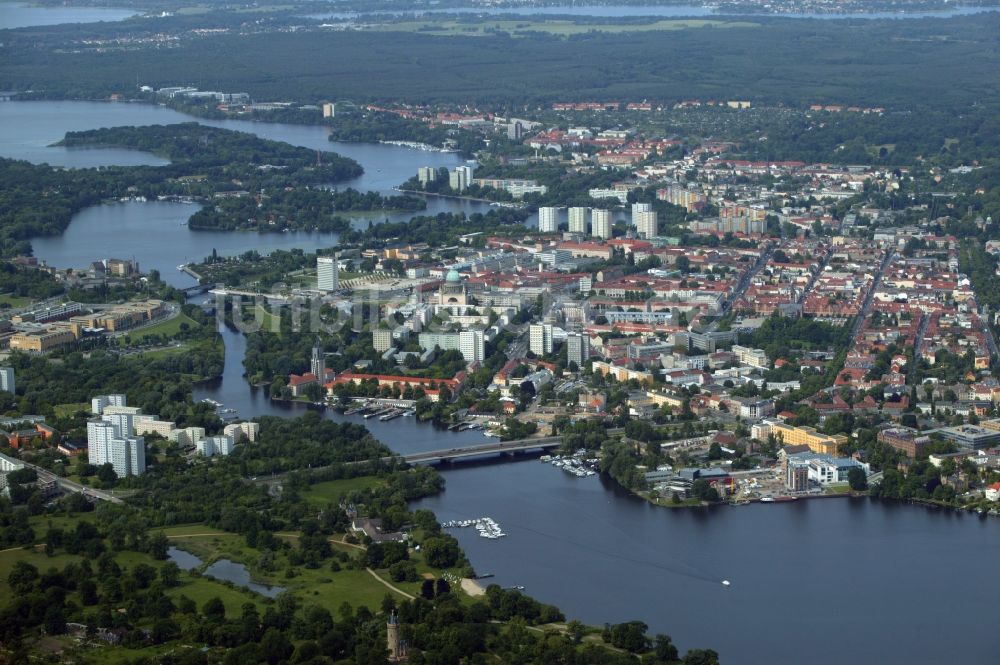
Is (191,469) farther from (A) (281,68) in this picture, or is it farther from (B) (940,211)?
(A) (281,68)

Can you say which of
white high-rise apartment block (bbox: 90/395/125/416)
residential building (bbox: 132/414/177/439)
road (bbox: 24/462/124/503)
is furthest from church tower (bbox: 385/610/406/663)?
white high-rise apartment block (bbox: 90/395/125/416)

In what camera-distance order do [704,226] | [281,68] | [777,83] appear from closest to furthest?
[704,226] < [777,83] < [281,68]

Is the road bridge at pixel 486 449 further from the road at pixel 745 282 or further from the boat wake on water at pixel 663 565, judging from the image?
the road at pixel 745 282

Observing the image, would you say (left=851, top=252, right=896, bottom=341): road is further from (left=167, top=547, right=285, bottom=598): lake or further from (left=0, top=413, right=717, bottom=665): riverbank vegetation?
(left=167, top=547, right=285, bottom=598): lake

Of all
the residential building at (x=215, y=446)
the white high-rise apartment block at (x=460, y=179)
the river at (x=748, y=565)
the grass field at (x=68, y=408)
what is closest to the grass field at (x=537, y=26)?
the white high-rise apartment block at (x=460, y=179)

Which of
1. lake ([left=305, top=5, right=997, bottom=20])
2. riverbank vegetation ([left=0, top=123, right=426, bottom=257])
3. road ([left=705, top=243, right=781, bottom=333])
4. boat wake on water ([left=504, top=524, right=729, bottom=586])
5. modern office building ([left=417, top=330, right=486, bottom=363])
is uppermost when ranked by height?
boat wake on water ([left=504, top=524, right=729, bottom=586])

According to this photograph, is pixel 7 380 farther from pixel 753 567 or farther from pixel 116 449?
pixel 753 567

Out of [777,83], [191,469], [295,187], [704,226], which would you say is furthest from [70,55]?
[191,469]

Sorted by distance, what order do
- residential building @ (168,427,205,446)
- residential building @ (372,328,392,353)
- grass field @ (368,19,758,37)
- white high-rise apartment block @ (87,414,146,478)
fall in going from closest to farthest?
white high-rise apartment block @ (87,414,146,478)
residential building @ (168,427,205,446)
residential building @ (372,328,392,353)
grass field @ (368,19,758,37)
